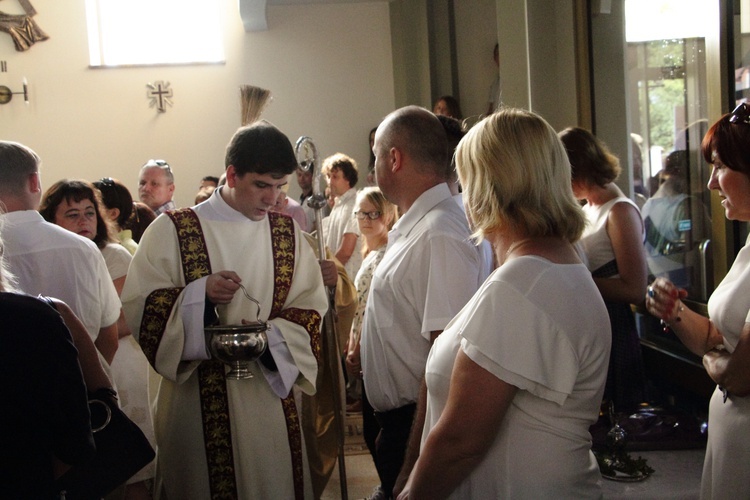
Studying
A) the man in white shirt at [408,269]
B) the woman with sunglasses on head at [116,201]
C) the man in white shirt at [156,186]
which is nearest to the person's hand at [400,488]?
the man in white shirt at [408,269]

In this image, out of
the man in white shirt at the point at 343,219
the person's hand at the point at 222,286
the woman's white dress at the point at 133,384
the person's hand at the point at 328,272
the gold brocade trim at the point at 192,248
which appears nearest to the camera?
the person's hand at the point at 222,286

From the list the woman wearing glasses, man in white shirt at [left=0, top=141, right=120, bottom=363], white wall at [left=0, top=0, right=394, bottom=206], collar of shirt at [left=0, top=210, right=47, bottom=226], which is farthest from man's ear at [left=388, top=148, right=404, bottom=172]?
white wall at [left=0, top=0, right=394, bottom=206]

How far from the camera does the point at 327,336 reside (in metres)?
3.70

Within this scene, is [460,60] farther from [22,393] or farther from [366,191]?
[22,393]

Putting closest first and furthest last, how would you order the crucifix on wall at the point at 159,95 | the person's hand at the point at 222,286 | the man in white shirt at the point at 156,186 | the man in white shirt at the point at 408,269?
the man in white shirt at the point at 408,269
the person's hand at the point at 222,286
the man in white shirt at the point at 156,186
the crucifix on wall at the point at 159,95

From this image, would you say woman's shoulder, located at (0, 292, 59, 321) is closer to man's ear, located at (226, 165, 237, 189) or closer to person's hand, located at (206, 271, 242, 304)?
person's hand, located at (206, 271, 242, 304)

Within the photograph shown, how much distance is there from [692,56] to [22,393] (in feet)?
11.3

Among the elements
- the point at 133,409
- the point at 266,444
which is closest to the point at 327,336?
the point at 266,444

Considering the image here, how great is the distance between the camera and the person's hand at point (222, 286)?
2992 mm

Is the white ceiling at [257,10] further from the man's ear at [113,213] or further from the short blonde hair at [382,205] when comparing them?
the man's ear at [113,213]

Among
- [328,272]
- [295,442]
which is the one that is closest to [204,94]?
[328,272]

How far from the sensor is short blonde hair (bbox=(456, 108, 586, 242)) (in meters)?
1.92

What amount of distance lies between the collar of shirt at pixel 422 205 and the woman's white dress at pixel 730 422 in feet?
3.07

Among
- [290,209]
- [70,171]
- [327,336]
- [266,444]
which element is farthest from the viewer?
[70,171]
